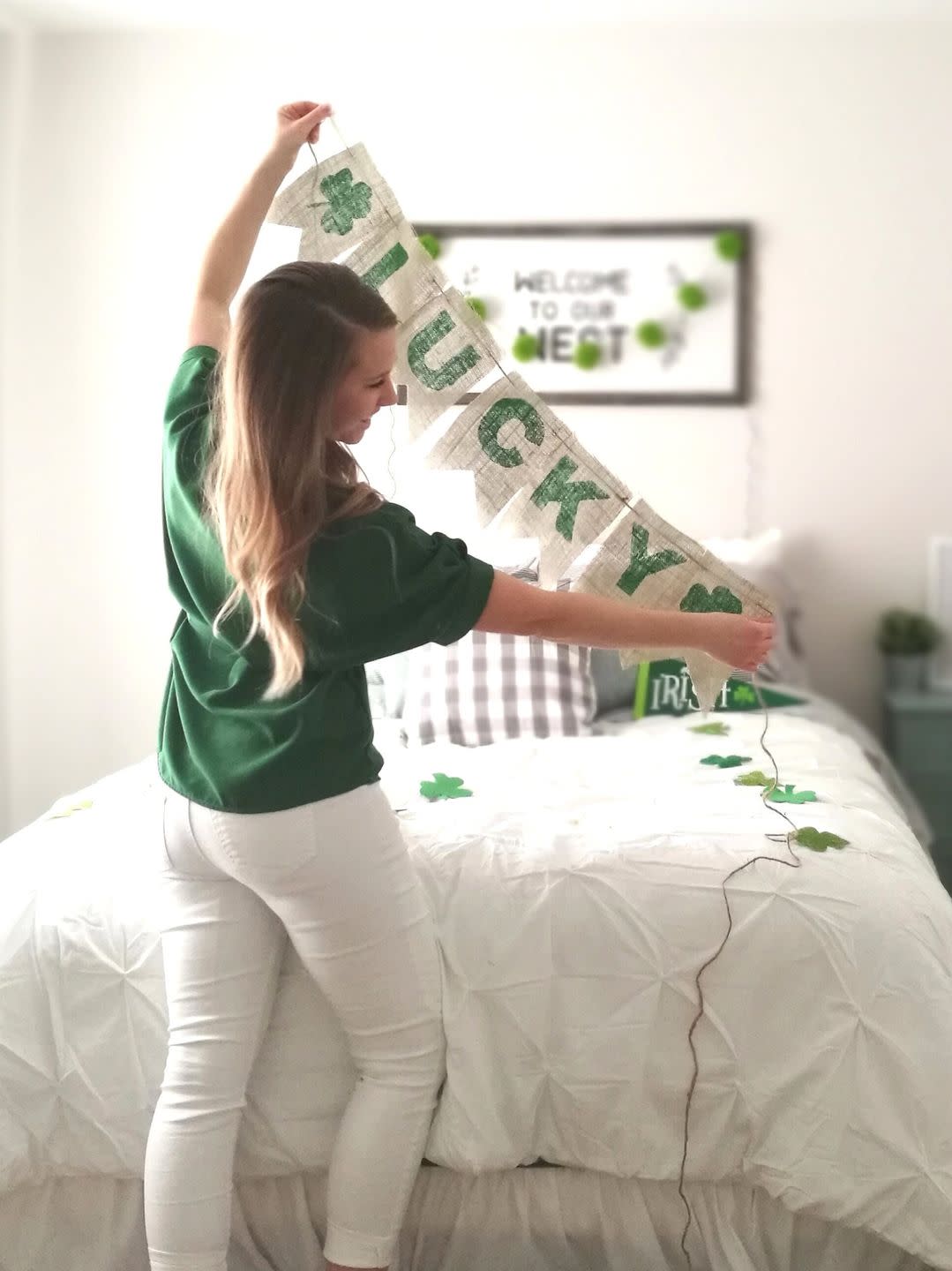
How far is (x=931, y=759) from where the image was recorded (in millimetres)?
3297

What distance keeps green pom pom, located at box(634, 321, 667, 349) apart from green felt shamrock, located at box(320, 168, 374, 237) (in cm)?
176

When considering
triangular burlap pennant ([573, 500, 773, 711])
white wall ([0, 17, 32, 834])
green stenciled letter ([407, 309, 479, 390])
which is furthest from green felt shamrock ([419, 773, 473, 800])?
white wall ([0, 17, 32, 834])

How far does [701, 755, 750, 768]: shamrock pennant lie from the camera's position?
231 centimetres

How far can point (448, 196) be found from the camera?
135 inches

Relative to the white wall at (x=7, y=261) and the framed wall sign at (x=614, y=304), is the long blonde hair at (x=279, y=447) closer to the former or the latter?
the framed wall sign at (x=614, y=304)

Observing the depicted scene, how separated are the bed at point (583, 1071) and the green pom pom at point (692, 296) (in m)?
1.95

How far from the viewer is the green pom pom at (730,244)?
335 centimetres

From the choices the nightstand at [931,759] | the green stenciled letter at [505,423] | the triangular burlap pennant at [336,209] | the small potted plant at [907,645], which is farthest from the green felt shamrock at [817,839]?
the small potted plant at [907,645]

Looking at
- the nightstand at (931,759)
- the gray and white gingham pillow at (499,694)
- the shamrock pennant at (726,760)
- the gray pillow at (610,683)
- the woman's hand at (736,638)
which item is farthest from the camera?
the nightstand at (931,759)

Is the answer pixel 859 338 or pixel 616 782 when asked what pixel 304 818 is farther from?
pixel 859 338

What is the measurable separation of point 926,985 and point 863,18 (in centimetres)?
256

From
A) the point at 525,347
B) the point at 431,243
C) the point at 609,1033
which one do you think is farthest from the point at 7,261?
the point at 609,1033

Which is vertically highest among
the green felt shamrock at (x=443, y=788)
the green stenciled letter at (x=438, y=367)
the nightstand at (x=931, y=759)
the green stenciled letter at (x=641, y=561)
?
the green stenciled letter at (x=438, y=367)

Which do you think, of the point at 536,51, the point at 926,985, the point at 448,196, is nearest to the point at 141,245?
the point at 448,196
